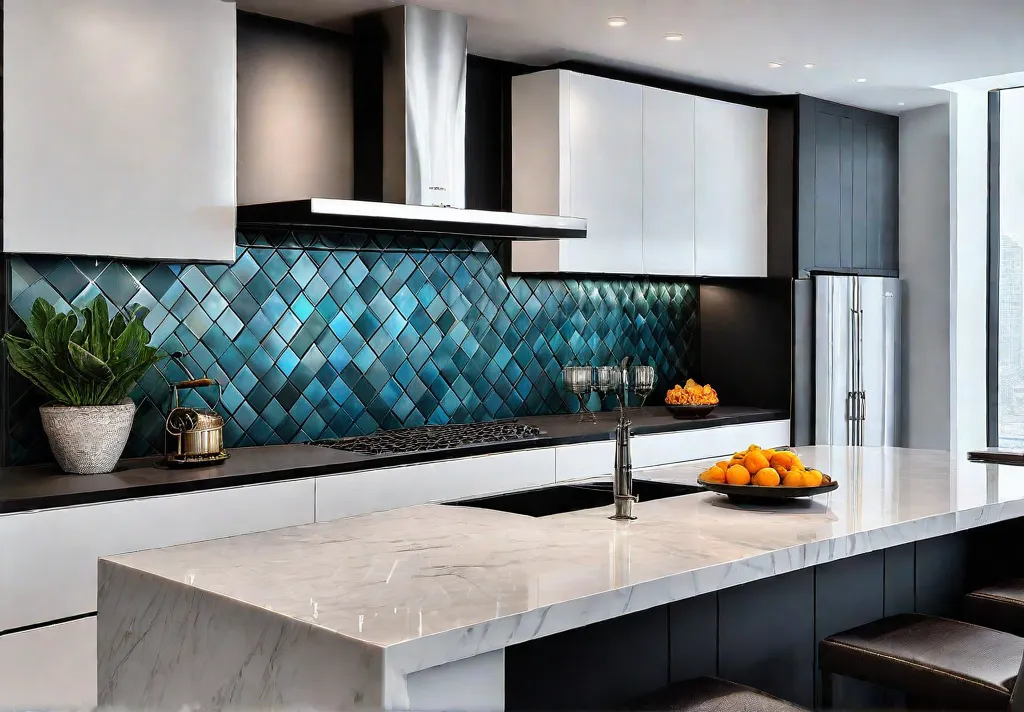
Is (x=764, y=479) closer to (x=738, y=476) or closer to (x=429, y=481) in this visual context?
(x=738, y=476)

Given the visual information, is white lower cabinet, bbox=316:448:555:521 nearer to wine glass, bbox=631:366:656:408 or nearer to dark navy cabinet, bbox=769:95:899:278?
wine glass, bbox=631:366:656:408

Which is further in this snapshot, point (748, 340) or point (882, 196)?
point (882, 196)

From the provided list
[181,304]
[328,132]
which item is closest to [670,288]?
[328,132]

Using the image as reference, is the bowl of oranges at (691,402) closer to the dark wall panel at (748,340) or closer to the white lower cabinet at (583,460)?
the dark wall panel at (748,340)

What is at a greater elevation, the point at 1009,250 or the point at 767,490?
the point at 1009,250

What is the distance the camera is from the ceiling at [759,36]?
3801mm

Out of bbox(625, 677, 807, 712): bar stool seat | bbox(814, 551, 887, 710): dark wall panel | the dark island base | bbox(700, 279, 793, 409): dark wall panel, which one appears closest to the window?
bbox(700, 279, 793, 409): dark wall panel

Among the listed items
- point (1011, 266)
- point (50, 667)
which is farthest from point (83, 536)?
point (1011, 266)

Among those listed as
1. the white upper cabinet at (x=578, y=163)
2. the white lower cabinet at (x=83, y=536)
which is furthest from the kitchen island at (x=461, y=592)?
the white upper cabinet at (x=578, y=163)

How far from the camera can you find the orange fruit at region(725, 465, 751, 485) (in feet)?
8.05

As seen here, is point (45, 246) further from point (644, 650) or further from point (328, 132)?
point (644, 650)

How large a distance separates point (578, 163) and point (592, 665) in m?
2.93

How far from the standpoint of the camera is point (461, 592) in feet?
5.39

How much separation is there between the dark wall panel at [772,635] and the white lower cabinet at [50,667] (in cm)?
171
